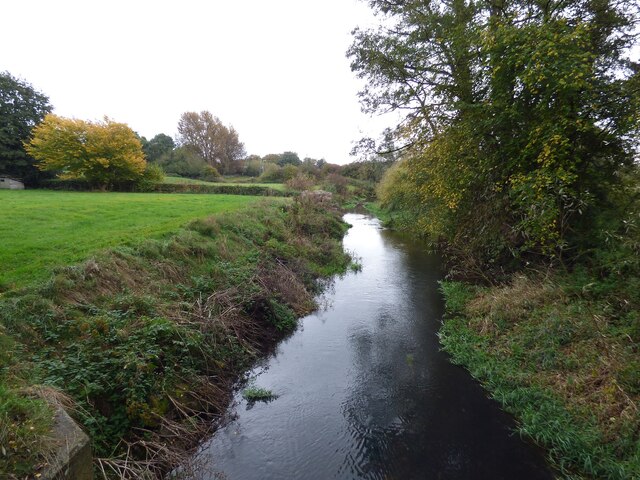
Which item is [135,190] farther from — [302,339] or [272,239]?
[302,339]

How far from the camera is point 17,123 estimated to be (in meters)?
33.4

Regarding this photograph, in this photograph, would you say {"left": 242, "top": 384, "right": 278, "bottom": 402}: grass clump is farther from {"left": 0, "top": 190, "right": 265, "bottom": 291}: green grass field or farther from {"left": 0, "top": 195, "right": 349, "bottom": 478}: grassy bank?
{"left": 0, "top": 190, "right": 265, "bottom": 291}: green grass field

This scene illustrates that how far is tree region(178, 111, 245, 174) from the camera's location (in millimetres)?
61188

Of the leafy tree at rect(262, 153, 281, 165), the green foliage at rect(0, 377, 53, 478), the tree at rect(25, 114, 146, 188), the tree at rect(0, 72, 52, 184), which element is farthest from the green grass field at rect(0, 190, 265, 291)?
the leafy tree at rect(262, 153, 281, 165)

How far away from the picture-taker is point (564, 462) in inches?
194

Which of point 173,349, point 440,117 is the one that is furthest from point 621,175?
point 173,349

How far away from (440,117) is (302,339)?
7.72 m

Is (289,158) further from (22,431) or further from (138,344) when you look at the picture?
(22,431)

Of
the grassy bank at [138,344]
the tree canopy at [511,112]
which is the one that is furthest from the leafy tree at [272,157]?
the grassy bank at [138,344]

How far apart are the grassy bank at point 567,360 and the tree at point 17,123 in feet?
139

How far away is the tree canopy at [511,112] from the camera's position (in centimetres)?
703

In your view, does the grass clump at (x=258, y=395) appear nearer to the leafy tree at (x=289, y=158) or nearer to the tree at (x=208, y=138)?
the tree at (x=208, y=138)

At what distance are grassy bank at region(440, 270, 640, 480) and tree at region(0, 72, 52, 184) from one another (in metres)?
42.3

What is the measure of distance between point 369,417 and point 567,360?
3.91 meters
